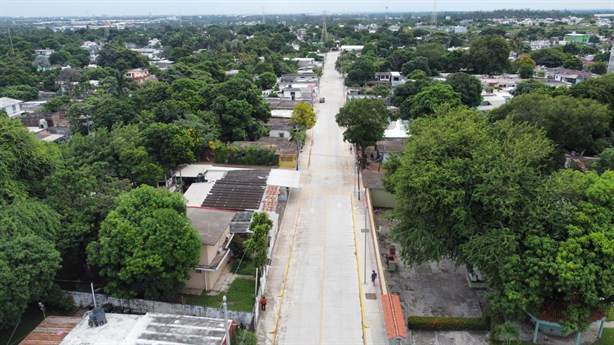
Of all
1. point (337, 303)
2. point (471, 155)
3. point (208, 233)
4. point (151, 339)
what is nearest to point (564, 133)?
point (471, 155)

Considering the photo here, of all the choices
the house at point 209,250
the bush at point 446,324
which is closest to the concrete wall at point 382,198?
the house at point 209,250

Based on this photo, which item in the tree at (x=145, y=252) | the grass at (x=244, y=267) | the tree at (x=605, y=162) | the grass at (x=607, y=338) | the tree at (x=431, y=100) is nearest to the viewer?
the grass at (x=607, y=338)

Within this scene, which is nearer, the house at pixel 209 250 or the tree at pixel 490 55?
the house at pixel 209 250

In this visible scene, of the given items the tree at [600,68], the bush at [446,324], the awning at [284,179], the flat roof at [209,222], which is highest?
the tree at [600,68]

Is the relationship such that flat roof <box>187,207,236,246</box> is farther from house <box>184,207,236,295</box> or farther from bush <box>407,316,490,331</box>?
bush <box>407,316,490,331</box>

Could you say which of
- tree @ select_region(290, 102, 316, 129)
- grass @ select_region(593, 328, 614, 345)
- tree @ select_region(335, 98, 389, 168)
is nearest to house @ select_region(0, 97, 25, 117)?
tree @ select_region(290, 102, 316, 129)

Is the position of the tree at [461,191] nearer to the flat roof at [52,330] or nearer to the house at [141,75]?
the flat roof at [52,330]

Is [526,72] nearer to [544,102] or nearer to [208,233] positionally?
[544,102]
